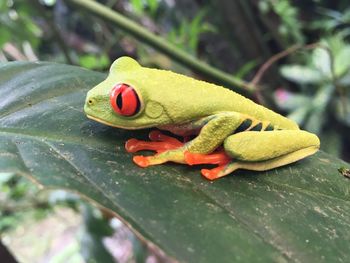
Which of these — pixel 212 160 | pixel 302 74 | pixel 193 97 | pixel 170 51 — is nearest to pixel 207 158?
pixel 212 160

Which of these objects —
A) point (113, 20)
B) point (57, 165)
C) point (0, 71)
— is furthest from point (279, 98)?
point (57, 165)

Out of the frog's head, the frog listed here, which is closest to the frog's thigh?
the frog

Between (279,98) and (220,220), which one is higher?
(220,220)

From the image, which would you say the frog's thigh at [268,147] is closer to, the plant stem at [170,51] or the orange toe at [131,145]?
the orange toe at [131,145]

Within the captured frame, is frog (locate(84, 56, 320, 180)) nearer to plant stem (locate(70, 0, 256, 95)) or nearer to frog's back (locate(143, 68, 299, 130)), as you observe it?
frog's back (locate(143, 68, 299, 130))

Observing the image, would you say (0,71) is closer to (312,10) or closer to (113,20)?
(113,20)

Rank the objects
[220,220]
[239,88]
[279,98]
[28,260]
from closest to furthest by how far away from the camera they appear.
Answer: [220,220] < [239,88] < [279,98] < [28,260]

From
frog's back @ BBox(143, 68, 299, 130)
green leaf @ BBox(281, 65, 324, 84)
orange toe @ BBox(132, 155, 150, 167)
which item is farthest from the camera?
green leaf @ BBox(281, 65, 324, 84)

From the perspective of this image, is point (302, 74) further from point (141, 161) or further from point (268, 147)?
point (141, 161)
